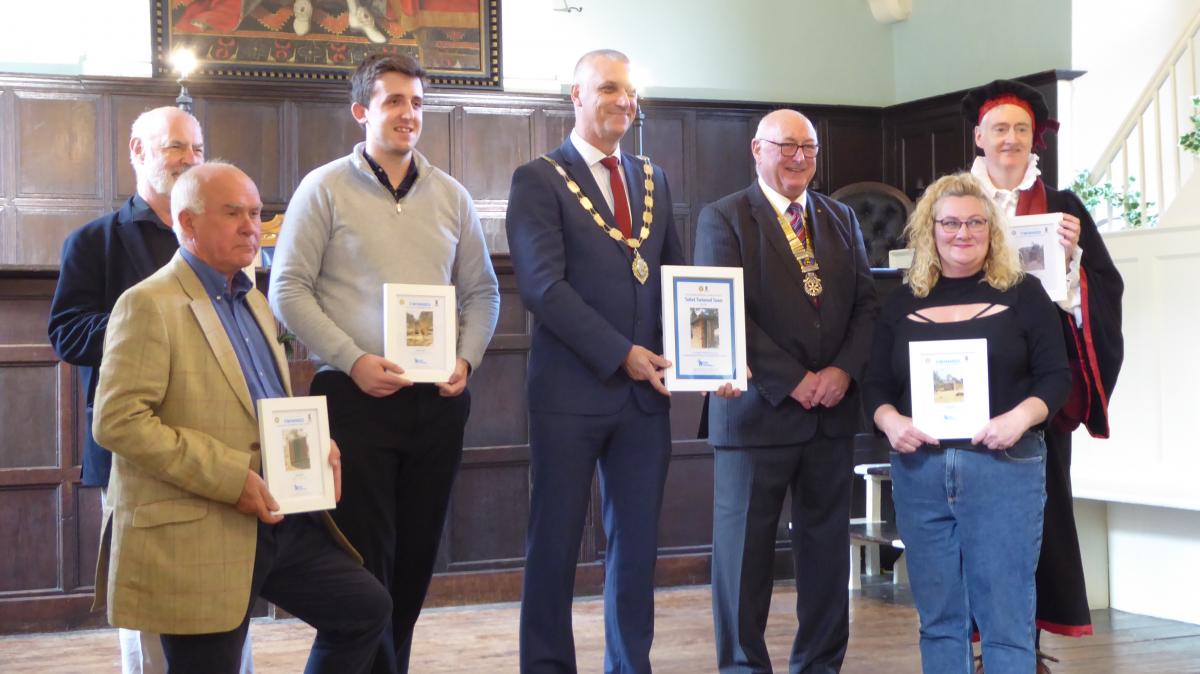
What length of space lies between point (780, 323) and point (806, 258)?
0.65ft

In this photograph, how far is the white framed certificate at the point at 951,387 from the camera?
3.09m

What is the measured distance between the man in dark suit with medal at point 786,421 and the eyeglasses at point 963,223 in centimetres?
39

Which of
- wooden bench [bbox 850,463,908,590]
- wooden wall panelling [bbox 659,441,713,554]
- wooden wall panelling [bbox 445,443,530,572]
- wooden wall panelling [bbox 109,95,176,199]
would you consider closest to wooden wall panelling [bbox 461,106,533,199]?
wooden wall panelling [bbox 109,95,176,199]

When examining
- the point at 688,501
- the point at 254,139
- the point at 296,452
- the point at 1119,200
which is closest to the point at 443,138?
the point at 254,139

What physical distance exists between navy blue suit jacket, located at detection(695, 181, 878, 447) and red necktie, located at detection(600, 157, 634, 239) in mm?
295

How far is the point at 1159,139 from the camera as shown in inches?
322

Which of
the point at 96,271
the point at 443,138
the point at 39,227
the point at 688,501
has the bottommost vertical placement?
the point at 688,501

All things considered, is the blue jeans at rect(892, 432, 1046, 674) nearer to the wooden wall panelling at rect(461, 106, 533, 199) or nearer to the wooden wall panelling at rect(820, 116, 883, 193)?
the wooden wall panelling at rect(461, 106, 533, 199)

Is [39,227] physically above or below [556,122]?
below

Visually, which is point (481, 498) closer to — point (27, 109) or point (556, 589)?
point (556, 589)

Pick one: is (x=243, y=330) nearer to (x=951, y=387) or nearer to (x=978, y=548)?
(x=951, y=387)

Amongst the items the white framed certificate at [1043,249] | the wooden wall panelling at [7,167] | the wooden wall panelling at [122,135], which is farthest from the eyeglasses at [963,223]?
the wooden wall panelling at [7,167]

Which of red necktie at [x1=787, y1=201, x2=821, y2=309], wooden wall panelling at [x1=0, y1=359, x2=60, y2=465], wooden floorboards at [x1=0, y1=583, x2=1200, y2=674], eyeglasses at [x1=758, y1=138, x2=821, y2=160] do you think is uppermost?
eyeglasses at [x1=758, y1=138, x2=821, y2=160]

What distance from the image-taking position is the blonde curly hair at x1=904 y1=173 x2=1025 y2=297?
3203 mm
